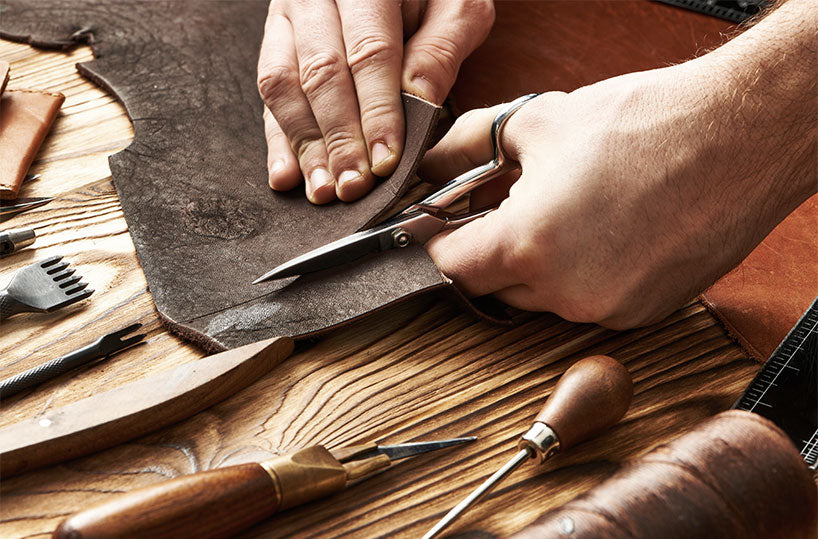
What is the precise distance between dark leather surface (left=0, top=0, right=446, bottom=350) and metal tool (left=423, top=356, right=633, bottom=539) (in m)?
0.25

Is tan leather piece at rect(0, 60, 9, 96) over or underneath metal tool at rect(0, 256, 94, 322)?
over

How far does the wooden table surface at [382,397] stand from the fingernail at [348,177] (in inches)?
8.3

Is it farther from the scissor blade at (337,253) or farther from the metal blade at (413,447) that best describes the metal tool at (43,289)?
the metal blade at (413,447)

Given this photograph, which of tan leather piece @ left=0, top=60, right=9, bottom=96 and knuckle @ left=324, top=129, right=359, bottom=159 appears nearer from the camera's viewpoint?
knuckle @ left=324, top=129, right=359, bottom=159

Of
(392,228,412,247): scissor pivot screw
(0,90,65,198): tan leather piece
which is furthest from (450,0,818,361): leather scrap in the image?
(0,90,65,198): tan leather piece

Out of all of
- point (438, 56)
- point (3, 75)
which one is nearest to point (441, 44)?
point (438, 56)

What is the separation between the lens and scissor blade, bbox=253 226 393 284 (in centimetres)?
98

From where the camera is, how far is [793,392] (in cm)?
89

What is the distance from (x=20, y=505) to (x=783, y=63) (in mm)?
1020

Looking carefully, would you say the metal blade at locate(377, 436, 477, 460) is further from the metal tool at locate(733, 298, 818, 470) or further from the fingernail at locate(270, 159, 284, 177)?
the fingernail at locate(270, 159, 284, 177)

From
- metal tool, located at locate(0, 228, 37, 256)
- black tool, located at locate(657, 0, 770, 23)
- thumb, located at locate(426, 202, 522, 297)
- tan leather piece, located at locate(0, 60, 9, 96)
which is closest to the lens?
thumb, located at locate(426, 202, 522, 297)

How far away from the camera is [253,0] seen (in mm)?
1594

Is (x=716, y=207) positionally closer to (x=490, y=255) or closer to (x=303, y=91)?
(x=490, y=255)

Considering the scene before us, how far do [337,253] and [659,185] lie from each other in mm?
415
